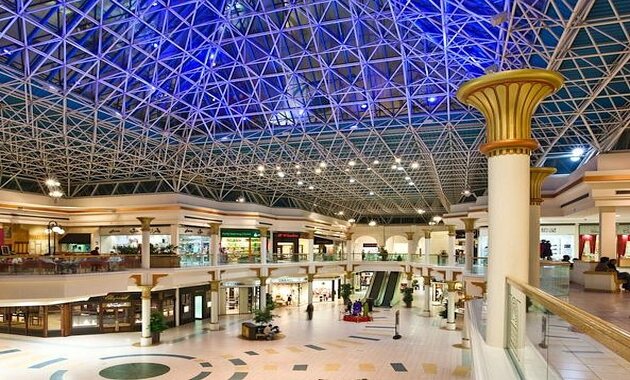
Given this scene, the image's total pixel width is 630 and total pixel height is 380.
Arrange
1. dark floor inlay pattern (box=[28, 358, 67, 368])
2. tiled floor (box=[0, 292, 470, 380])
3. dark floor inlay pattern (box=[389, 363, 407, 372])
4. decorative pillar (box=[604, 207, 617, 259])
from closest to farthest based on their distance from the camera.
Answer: decorative pillar (box=[604, 207, 617, 259])
tiled floor (box=[0, 292, 470, 380])
dark floor inlay pattern (box=[389, 363, 407, 372])
dark floor inlay pattern (box=[28, 358, 67, 368])

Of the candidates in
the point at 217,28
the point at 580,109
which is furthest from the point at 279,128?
the point at 580,109

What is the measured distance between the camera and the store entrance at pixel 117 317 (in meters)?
26.4

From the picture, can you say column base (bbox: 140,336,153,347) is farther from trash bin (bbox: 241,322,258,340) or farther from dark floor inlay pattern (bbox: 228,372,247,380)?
dark floor inlay pattern (bbox: 228,372,247,380)

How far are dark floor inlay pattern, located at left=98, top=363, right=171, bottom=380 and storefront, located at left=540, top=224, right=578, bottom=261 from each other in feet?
77.9

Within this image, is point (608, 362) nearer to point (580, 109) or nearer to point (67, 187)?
point (580, 109)

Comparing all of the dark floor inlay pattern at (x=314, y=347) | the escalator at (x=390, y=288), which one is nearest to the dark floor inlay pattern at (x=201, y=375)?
the dark floor inlay pattern at (x=314, y=347)

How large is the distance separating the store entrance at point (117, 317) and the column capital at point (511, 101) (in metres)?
25.1

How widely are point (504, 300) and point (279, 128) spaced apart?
18.8 m

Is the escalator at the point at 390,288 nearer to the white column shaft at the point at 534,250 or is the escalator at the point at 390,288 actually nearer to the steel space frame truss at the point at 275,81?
the steel space frame truss at the point at 275,81

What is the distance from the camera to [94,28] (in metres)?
14.2

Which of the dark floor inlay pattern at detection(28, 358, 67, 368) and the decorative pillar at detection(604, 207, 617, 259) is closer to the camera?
the decorative pillar at detection(604, 207, 617, 259)

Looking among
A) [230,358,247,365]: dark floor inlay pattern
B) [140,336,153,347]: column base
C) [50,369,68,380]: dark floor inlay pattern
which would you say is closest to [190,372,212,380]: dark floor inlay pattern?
[230,358,247,365]: dark floor inlay pattern

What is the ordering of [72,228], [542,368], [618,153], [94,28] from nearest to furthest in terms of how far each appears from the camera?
[542,368] → [94,28] → [618,153] → [72,228]

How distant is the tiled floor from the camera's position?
17703mm
